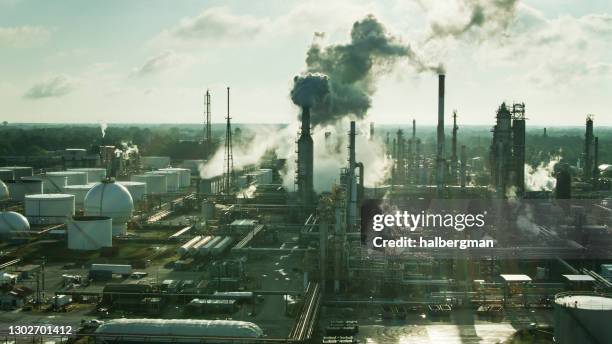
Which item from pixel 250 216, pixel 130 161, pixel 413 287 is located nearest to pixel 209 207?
pixel 250 216

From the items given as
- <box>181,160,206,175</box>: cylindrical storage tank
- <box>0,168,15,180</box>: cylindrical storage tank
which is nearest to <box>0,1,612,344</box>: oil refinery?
<box>0,168,15,180</box>: cylindrical storage tank

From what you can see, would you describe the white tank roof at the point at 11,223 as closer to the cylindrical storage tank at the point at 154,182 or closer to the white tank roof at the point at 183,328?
the white tank roof at the point at 183,328

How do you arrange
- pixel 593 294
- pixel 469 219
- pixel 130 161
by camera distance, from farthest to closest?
pixel 130 161 → pixel 469 219 → pixel 593 294

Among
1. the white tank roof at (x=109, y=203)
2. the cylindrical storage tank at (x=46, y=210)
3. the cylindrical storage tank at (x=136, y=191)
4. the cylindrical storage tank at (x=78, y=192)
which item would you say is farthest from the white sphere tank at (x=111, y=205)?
the cylindrical storage tank at (x=136, y=191)

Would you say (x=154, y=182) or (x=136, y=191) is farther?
(x=154, y=182)

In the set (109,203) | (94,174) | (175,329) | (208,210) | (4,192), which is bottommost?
(175,329)

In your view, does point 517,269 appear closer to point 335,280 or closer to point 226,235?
point 335,280

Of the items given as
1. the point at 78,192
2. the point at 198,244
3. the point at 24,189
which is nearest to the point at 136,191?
the point at 78,192

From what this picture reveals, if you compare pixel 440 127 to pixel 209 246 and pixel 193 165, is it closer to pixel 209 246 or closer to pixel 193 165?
pixel 209 246
